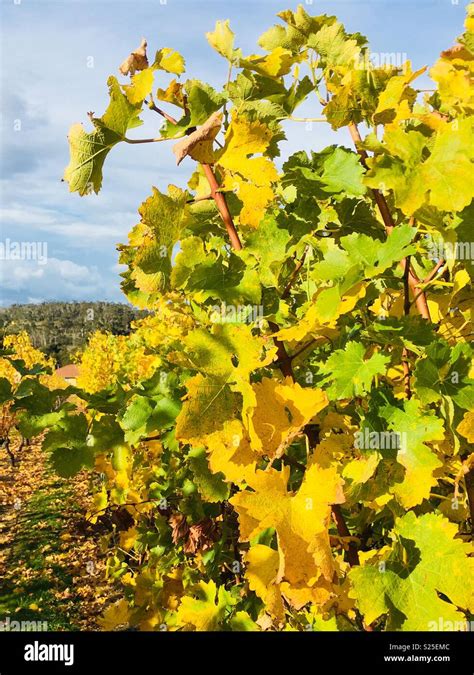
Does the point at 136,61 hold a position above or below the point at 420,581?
→ above

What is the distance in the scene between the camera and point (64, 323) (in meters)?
74.9

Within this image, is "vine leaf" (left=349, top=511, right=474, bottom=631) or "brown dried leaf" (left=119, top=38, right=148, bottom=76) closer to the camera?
"vine leaf" (left=349, top=511, right=474, bottom=631)

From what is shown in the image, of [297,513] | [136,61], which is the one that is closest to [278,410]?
[297,513]

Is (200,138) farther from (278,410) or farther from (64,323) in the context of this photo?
(64,323)

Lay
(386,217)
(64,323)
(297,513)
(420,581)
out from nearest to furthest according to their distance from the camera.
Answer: (297,513) < (420,581) < (386,217) < (64,323)

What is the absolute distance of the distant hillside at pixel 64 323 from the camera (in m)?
59.2

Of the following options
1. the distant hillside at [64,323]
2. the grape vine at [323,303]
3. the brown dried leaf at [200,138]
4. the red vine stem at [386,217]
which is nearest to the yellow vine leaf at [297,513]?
the grape vine at [323,303]

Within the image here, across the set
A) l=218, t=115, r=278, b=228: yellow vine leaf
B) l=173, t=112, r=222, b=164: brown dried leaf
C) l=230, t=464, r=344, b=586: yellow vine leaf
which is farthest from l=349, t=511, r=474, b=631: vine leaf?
l=173, t=112, r=222, b=164: brown dried leaf

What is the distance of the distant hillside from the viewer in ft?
194
